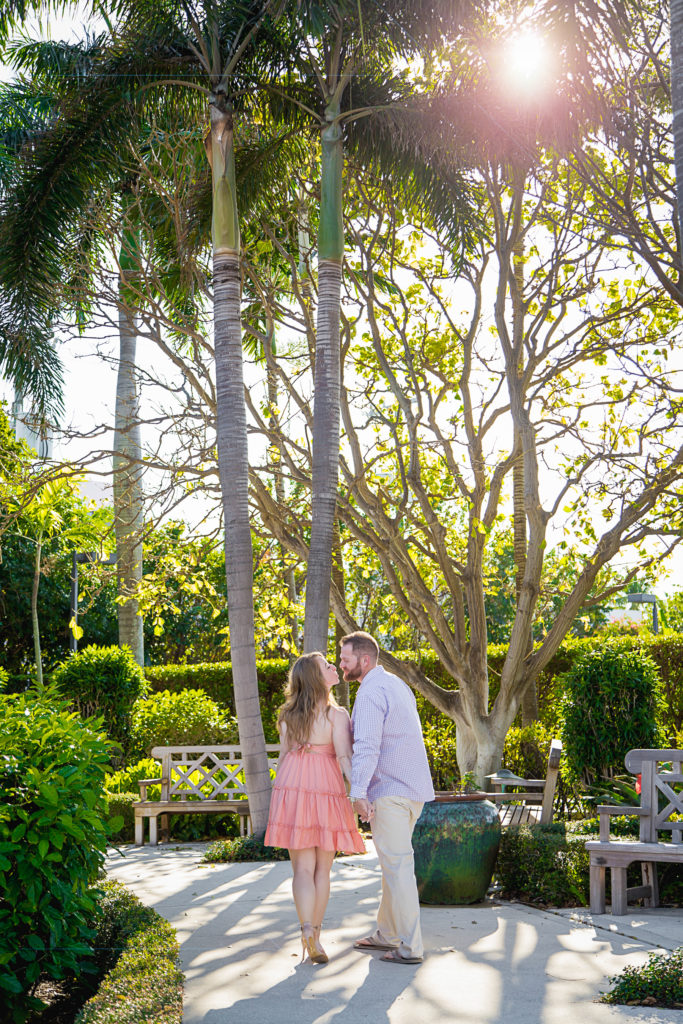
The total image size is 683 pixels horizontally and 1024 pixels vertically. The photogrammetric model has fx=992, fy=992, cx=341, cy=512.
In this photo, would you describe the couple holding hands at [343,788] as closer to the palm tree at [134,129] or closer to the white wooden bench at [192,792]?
the palm tree at [134,129]

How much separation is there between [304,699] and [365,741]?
40 cm

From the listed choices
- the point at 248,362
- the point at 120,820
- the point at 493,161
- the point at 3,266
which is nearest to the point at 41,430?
the point at 3,266

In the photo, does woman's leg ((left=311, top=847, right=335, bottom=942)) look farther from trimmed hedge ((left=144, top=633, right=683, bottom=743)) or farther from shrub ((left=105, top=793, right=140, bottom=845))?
shrub ((left=105, top=793, right=140, bottom=845))

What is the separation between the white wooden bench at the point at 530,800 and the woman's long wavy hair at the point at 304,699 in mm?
3470

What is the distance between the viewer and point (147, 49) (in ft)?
34.5

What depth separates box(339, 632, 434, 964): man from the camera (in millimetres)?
5250

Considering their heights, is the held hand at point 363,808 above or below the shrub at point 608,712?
below

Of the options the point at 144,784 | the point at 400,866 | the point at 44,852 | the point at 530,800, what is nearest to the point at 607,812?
the point at 400,866

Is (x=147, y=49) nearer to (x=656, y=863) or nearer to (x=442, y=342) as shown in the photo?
(x=442, y=342)

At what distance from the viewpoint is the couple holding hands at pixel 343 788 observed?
5.29 meters

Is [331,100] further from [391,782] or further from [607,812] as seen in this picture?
[391,782]

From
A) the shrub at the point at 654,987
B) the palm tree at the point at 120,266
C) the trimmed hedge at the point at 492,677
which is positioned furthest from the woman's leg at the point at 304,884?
the palm tree at the point at 120,266

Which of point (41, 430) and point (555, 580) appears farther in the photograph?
point (555, 580)

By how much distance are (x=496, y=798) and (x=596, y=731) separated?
121 cm
